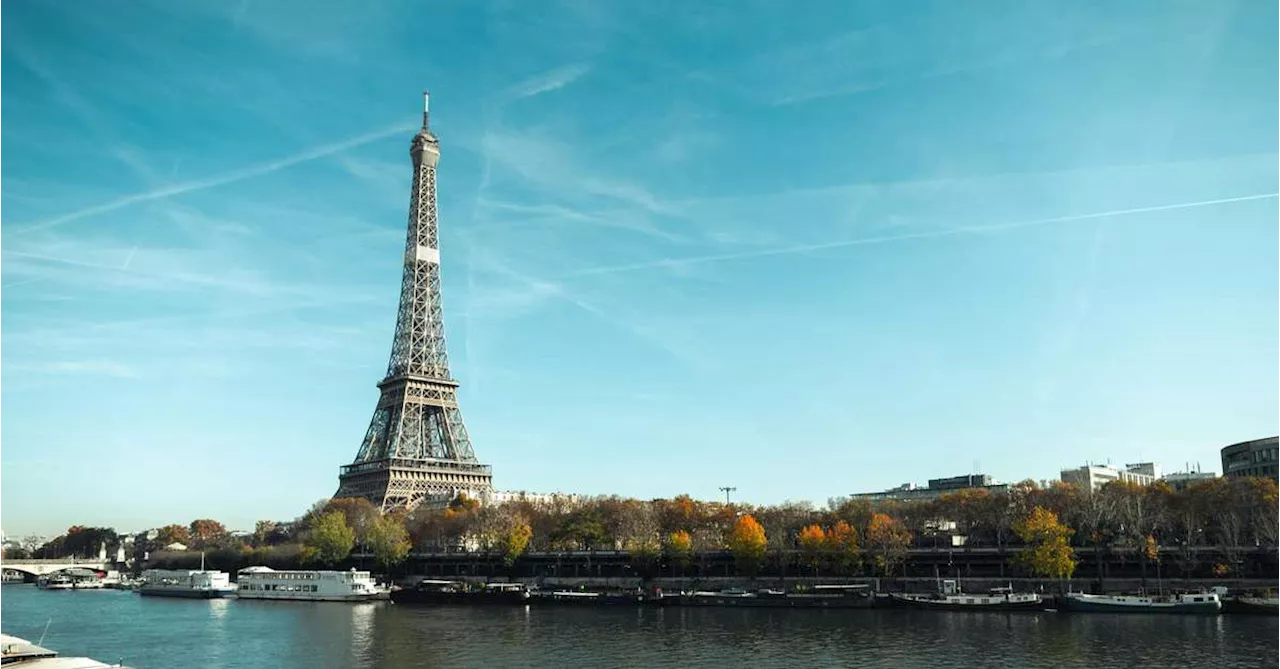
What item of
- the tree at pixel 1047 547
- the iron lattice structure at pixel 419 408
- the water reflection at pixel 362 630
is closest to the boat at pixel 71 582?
the iron lattice structure at pixel 419 408

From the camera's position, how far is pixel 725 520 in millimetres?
125688

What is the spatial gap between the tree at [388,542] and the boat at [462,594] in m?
17.7

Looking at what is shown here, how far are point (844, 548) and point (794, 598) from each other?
10809 millimetres

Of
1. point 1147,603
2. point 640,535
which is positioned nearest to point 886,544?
point 1147,603

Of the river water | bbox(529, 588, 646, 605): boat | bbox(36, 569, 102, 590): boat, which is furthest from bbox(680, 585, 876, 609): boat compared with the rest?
bbox(36, 569, 102, 590): boat

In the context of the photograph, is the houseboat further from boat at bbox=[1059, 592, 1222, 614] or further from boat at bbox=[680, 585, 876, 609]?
boat at bbox=[1059, 592, 1222, 614]

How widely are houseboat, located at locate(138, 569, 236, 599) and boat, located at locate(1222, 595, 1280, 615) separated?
349 feet

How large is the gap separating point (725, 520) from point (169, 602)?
65.6m

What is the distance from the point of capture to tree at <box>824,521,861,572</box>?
338ft

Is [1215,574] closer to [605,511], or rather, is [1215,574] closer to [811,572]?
[811,572]

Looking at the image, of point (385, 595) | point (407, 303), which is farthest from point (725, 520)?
point (407, 303)

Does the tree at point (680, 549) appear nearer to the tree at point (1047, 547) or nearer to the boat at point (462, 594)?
the boat at point (462, 594)

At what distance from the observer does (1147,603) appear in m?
80.0

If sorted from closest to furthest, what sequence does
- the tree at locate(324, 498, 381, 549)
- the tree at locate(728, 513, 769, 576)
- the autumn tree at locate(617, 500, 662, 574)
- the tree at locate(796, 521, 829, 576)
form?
1. the tree at locate(796, 521, 829, 576)
2. the tree at locate(728, 513, 769, 576)
3. the autumn tree at locate(617, 500, 662, 574)
4. the tree at locate(324, 498, 381, 549)
